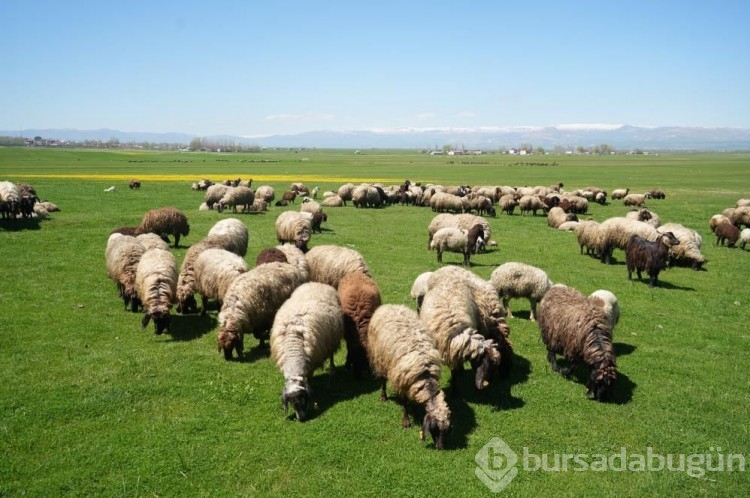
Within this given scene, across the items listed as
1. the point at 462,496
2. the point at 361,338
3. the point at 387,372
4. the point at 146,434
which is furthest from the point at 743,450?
the point at 146,434

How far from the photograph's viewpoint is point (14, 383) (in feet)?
26.0

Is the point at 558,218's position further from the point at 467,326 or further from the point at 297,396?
Answer: the point at 297,396

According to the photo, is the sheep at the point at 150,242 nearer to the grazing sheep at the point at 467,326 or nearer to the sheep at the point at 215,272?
the sheep at the point at 215,272

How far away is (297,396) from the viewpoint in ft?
23.7

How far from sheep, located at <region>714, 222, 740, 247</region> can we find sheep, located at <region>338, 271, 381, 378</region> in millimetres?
21596

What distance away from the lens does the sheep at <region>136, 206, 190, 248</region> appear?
18.6m

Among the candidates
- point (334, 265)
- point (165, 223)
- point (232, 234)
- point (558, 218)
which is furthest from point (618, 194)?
point (334, 265)

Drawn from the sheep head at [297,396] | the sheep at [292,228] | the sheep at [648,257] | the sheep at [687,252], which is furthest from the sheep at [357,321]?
the sheep at [687,252]

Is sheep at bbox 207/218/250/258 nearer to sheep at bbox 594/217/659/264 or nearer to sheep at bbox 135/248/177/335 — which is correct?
sheep at bbox 135/248/177/335

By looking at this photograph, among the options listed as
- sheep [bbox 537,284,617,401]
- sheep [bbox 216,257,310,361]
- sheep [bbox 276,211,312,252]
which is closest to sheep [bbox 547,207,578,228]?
sheep [bbox 276,211,312,252]

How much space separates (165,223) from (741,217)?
96.7 ft

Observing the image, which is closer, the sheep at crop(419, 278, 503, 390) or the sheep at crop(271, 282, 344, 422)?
the sheep at crop(271, 282, 344, 422)

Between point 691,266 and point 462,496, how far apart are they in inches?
686

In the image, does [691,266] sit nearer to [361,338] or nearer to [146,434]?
[361,338]
